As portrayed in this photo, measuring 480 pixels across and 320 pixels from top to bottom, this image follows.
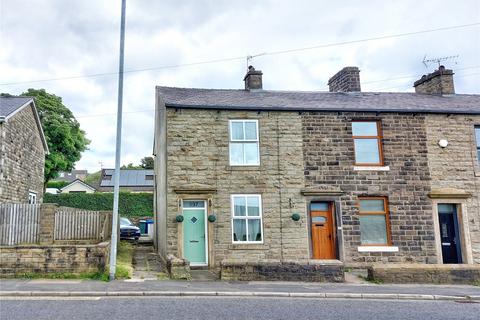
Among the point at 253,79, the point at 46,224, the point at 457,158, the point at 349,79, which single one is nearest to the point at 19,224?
the point at 46,224

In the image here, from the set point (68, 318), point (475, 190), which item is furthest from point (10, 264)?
point (475, 190)

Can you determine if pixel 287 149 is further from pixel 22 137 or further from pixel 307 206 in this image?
pixel 22 137

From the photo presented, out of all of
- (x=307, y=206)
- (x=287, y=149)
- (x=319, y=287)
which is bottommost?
(x=319, y=287)

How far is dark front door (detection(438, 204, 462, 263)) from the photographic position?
1468cm

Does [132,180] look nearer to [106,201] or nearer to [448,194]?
[106,201]

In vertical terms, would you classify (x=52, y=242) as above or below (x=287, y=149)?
below

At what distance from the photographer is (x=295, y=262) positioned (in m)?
11.3

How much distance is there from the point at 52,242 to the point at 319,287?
9.40m

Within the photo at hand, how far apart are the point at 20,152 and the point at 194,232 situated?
10202 mm

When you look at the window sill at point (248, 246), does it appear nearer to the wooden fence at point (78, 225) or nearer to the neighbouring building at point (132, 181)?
the wooden fence at point (78, 225)

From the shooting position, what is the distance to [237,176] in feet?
46.5

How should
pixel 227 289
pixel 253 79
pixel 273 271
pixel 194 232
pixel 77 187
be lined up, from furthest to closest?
pixel 77 187 → pixel 253 79 → pixel 194 232 → pixel 273 271 → pixel 227 289

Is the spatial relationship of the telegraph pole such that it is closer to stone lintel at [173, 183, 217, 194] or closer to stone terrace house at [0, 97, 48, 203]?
stone lintel at [173, 183, 217, 194]

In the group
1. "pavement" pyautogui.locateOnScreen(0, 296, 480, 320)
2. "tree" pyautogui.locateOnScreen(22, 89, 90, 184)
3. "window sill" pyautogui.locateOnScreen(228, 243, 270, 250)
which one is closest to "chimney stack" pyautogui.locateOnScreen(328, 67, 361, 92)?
"window sill" pyautogui.locateOnScreen(228, 243, 270, 250)
